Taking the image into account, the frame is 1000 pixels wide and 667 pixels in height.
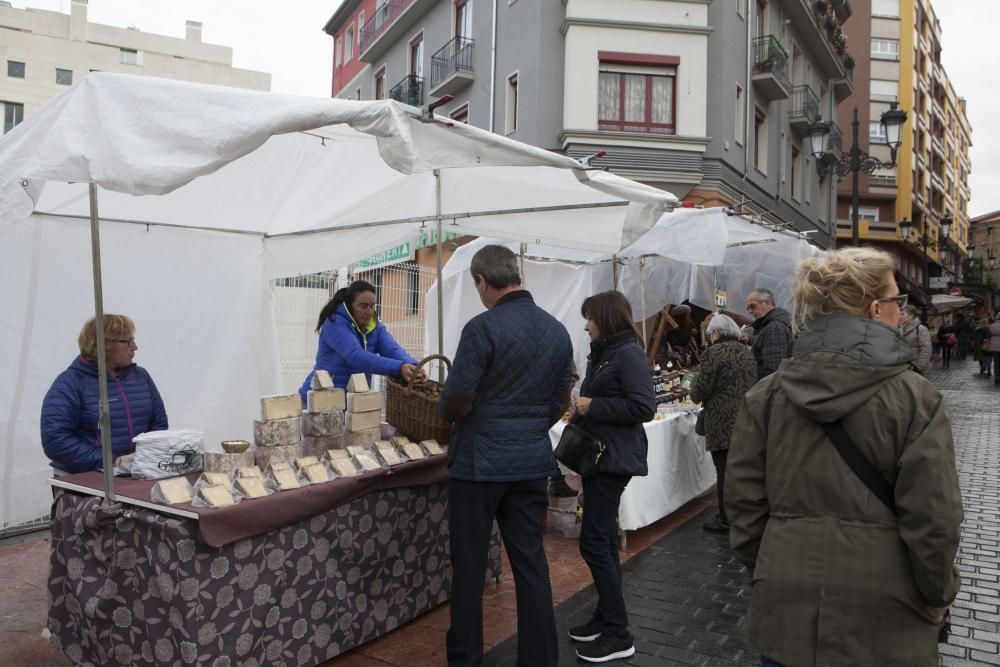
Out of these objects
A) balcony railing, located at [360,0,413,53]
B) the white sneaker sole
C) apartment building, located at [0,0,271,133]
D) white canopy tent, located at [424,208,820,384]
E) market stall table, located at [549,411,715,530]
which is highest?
apartment building, located at [0,0,271,133]

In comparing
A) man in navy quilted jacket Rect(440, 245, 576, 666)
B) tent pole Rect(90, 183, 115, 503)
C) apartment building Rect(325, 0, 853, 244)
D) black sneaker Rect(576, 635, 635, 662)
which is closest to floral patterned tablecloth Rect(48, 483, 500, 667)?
tent pole Rect(90, 183, 115, 503)

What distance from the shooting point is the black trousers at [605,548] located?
A: 347 centimetres

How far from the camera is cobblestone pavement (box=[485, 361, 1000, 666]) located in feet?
11.7

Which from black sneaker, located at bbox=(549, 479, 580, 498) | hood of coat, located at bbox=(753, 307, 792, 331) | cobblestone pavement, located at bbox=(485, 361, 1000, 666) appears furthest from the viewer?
hood of coat, located at bbox=(753, 307, 792, 331)

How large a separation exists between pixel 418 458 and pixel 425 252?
14.0m

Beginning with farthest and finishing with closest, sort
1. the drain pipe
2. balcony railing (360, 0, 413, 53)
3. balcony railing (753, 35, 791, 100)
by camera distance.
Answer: balcony railing (360, 0, 413, 53) < balcony railing (753, 35, 791, 100) < the drain pipe

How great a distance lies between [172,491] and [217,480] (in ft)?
0.61

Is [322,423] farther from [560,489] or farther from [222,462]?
[560,489]

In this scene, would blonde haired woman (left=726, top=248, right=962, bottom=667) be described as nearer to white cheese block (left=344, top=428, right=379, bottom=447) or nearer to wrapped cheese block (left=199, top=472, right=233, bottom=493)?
wrapped cheese block (left=199, top=472, right=233, bottom=493)

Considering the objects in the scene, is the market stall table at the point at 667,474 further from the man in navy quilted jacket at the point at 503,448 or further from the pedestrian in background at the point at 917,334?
the pedestrian in background at the point at 917,334

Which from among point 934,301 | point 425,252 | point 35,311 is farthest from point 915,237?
point 35,311

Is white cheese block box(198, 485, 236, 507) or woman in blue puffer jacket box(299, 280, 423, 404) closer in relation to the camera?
white cheese block box(198, 485, 236, 507)

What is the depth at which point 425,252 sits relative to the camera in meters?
17.4

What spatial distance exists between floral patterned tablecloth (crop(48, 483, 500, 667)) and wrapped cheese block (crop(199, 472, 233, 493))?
8.5 inches
